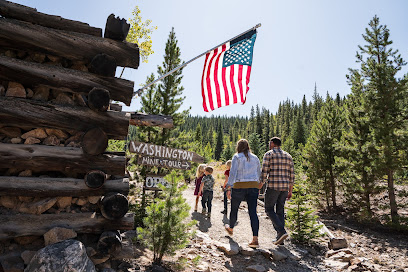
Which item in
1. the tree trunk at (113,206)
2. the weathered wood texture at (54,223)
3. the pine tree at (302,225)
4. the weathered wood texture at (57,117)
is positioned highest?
the weathered wood texture at (57,117)

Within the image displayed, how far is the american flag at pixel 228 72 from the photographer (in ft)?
20.0

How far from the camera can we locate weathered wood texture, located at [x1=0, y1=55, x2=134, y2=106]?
313cm

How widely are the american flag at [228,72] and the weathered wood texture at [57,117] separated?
297 centimetres

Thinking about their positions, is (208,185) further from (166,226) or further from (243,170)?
(166,226)

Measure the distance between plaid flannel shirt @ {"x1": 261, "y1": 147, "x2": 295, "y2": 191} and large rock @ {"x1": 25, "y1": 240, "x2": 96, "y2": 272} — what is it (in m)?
3.85

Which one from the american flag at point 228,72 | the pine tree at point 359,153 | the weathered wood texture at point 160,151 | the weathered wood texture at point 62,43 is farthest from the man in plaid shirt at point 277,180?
the pine tree at point 359,153

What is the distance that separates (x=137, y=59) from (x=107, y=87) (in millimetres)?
665

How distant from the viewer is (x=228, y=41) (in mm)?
5949

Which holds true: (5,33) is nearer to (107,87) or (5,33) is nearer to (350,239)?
(107,87)

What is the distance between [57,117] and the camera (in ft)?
10.7

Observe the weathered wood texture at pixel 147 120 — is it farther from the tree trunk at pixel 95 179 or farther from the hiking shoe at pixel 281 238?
the hiking shoe at pixel 281 238

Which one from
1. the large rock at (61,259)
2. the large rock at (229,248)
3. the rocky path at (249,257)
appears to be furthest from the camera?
the large rock at (229,248)

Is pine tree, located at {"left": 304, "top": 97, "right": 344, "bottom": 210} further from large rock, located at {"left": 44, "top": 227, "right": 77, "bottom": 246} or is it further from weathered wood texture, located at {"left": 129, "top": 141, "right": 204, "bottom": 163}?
large rock, located at {"left": 44, "top": 227, "right": 77, "bottom": 246}

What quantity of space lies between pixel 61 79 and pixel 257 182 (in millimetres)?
3905
